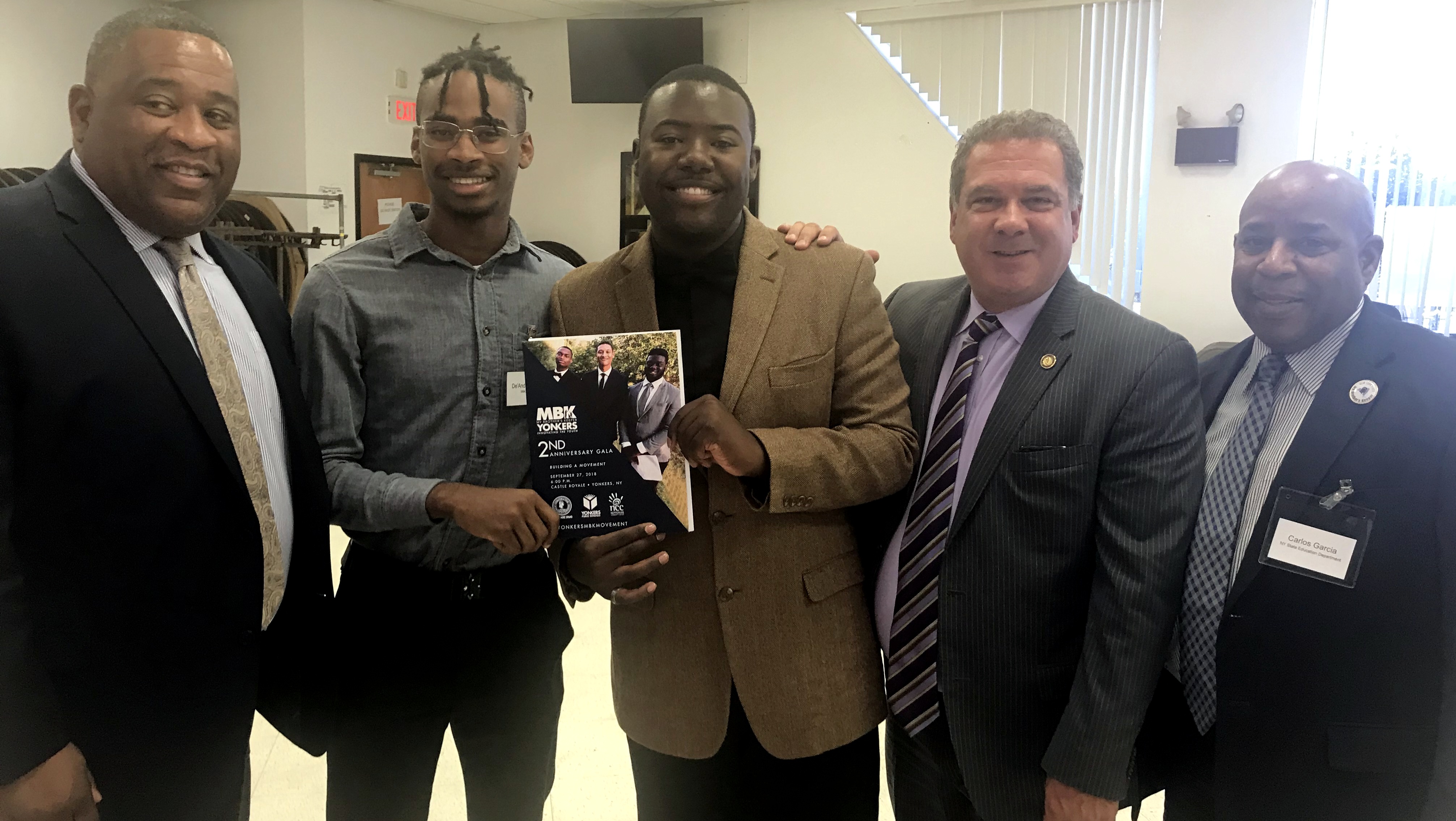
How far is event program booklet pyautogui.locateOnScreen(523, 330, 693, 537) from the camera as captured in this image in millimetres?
A: 1471

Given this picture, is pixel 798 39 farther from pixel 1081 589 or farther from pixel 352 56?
pixel 1081 589

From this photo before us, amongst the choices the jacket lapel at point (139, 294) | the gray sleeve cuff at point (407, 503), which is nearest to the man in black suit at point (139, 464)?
the jacket lapel at point (139, 294)

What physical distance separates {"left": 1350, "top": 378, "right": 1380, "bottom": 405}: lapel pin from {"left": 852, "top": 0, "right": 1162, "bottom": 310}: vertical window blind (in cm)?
426

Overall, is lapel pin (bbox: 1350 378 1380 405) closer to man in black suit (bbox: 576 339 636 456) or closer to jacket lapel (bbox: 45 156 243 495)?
man in black suit (bbox: 576 339 636 456)

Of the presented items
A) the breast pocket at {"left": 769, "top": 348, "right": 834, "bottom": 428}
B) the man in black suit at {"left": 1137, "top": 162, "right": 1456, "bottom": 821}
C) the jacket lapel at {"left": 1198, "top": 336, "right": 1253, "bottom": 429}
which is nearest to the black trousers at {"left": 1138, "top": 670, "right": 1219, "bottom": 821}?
the man in black suit at {"left": 1137, "top": 162, "right": 1456, "bottom": 821}

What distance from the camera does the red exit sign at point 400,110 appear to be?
23.2 ft

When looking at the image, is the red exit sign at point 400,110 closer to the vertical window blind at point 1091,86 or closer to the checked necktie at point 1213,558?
the vertical window blind at point 1091,86

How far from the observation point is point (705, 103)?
1536 millimetres

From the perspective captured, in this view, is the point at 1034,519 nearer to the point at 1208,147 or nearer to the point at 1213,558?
the point at 1213,558

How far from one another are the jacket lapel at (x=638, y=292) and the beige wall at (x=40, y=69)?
584cm

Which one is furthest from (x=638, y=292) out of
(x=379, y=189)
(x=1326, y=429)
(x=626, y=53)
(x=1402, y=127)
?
(x=379, y=189)

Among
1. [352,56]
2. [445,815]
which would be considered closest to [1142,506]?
[445,815]

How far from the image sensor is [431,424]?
1765 millimetres

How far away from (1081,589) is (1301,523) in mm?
381
